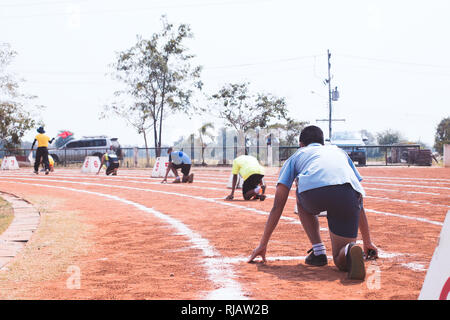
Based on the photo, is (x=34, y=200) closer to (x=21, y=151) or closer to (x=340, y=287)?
(x=340, y=287)

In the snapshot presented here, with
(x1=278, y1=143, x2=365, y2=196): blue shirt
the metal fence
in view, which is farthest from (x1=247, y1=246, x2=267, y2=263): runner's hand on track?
the metal fence

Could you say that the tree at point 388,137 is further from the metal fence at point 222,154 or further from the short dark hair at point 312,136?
the short dark hair at point 312,136

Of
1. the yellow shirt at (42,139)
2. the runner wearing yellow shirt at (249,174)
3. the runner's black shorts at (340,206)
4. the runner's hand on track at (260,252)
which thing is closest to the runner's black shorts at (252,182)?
the runner wearing yellow shirt at (249,174)

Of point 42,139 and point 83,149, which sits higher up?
point 42,139

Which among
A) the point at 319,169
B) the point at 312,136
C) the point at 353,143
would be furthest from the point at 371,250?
the point at 353,143

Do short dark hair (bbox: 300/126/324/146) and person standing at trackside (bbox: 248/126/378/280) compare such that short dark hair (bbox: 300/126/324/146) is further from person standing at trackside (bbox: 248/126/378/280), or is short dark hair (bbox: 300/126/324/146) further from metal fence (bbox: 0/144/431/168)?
metal fence (bbox: 0/144/431/168)

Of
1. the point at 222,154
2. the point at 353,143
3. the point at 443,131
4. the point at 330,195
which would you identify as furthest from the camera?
the point at 443,131

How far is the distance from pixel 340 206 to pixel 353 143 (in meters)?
31.7

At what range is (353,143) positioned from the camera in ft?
116

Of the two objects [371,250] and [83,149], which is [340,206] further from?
[83,149]

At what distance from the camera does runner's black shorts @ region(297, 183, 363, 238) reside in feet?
15.5

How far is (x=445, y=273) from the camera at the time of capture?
8.01ft
